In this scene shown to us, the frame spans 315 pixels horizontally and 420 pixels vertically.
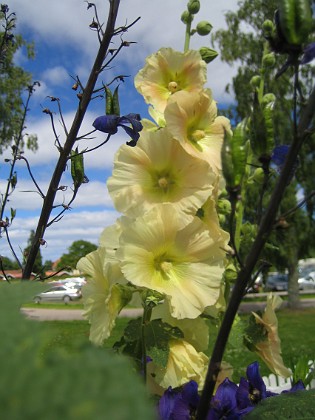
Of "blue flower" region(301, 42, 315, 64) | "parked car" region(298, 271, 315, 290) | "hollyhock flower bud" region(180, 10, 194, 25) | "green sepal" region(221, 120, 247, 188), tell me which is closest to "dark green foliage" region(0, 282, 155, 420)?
"green sepal" region(221, 120, 247, 188)

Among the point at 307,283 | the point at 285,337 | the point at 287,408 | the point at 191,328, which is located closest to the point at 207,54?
the point at 191,328

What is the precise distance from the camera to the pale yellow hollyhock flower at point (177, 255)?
0.84 m

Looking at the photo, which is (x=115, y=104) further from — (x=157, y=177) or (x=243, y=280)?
(x=243, y=280)

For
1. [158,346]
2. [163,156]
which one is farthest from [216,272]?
[163,156]

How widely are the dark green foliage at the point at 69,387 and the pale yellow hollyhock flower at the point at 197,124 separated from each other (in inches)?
28.4

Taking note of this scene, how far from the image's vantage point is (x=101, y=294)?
37.9 inches

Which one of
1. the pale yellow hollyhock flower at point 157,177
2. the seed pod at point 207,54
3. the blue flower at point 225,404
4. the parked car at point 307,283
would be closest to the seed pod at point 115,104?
the pale yellow hollyhock flower at point 157,177

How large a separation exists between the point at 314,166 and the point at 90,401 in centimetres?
1442

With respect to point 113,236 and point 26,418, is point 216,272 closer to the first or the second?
point 113,236

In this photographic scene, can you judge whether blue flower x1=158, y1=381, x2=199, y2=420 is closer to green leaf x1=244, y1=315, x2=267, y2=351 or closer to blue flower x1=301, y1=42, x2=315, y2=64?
green leaf x1=244, y1=315, x2=267, y2=351

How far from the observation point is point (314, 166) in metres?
13.8

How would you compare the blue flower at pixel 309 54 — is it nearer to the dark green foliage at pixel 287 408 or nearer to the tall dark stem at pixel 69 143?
the dark green foliage at pixel 287 408

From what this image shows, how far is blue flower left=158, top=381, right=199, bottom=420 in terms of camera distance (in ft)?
2.27

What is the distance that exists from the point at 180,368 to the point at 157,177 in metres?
0.39
